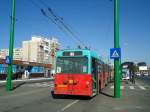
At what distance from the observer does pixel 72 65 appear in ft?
53.1

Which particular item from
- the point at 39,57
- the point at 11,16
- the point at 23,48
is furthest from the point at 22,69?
the point at 23,48

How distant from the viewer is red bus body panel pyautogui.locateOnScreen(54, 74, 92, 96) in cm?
1563

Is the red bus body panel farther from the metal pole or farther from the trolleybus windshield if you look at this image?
the metal pole

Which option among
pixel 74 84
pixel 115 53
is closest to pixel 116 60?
pixel 115 53

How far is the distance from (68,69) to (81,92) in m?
1.51

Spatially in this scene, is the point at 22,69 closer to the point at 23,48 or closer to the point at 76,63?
the point at 76,63

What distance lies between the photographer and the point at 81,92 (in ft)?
51.5

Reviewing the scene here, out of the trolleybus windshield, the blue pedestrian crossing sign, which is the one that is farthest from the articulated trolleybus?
the blue pedestrian crossing sign

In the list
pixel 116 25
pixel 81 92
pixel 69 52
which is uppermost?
pixel 116 25

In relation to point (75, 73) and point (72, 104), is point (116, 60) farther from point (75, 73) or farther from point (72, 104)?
point (72, 104)

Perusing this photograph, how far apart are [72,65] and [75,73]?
524mm

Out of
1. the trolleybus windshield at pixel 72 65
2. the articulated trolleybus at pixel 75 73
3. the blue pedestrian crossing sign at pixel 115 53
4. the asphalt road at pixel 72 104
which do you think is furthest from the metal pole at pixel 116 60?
the trolleybus windshield at pixel 72 65

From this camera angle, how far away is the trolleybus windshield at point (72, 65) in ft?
52.2

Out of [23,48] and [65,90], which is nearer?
[65,90]
